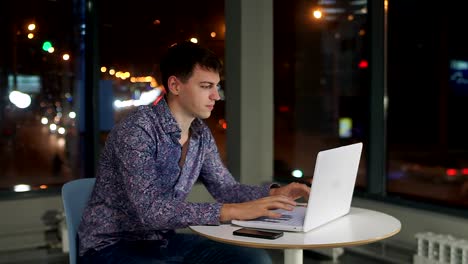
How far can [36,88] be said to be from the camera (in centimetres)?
453

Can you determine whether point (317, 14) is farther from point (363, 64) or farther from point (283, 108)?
point (363, 64)

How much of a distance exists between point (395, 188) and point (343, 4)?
161cm

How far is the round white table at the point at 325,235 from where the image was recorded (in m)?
1.67

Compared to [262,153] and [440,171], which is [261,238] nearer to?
[262,153]

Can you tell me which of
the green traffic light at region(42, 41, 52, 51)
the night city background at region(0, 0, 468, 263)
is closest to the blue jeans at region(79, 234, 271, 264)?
the night city background at region(0, 0, 468, 263)

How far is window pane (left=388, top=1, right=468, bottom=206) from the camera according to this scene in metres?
9.10

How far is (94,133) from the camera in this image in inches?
181

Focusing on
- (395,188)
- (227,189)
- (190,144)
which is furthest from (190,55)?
(395,188)

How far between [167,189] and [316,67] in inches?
163

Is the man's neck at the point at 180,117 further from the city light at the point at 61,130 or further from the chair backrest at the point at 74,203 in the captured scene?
the city light at the point at 61,130

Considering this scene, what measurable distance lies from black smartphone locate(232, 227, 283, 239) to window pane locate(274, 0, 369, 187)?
2.26 meters

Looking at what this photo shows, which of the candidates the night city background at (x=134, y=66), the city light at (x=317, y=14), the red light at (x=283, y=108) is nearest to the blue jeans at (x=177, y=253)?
the night city background at (x=134, y=66)

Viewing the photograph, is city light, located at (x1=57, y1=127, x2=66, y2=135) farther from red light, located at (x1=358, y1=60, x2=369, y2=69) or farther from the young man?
the young man

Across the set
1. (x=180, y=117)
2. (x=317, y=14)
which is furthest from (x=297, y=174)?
(x=180, y=117)
